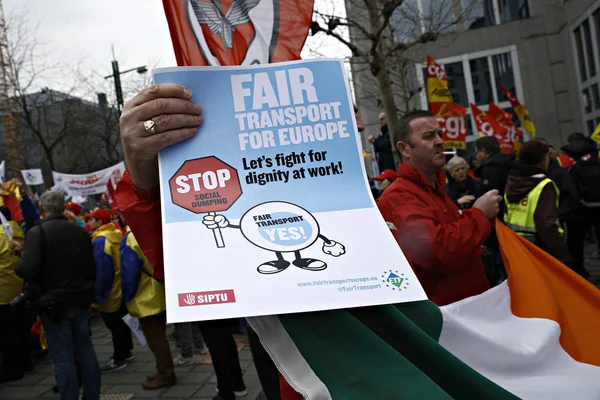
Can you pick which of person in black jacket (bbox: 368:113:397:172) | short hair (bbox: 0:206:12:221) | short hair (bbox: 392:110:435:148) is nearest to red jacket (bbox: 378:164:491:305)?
short hair (bbox: 392:110:435:148)

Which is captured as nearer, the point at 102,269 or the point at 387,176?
the point at 387,176

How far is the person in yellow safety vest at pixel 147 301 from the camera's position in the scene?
5793 millimetres

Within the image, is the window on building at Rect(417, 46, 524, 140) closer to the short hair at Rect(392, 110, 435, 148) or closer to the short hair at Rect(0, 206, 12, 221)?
the short hair at Rect(0, 206, 12, 221)

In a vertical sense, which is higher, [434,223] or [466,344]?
[434,223]

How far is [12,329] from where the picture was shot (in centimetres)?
685

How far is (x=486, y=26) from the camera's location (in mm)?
20297

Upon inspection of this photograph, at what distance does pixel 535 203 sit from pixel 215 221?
4941 millimetres

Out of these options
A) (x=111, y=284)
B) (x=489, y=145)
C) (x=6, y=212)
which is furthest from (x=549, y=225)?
(x=6, y=212)

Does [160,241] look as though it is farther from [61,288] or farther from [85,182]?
[85,182]

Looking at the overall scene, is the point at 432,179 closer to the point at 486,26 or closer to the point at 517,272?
the point at 517,272

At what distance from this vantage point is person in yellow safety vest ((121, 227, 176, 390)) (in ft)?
19.0

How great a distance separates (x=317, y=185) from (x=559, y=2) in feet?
70.1

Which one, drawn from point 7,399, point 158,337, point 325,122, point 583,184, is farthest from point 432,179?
point 583,184

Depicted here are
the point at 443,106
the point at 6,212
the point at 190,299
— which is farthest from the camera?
the point at 443,106
